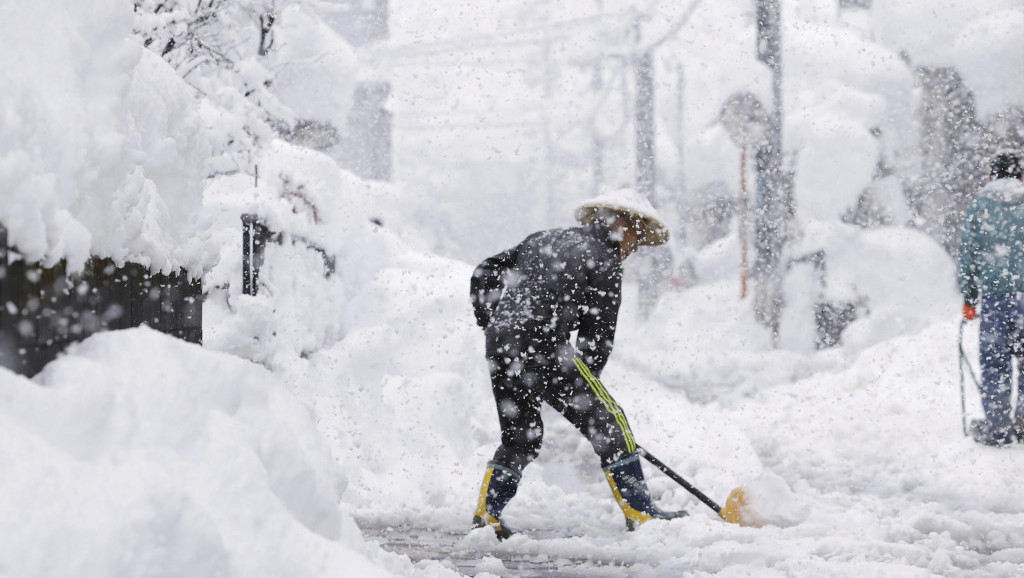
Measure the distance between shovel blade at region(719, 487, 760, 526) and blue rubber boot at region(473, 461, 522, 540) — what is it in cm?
105

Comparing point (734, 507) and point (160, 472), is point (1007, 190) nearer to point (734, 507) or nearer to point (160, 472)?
point (734, 507)

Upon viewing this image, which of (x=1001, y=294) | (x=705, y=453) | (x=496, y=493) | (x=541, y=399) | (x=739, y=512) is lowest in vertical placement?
(x=705, y=453)

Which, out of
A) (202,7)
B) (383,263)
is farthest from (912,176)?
(202,7)

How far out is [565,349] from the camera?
4605mm

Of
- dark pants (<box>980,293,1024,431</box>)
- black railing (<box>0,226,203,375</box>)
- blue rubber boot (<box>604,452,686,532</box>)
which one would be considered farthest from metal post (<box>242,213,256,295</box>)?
dark pants (<box>980,293,1024,431</box>)

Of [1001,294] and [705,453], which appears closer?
[1001,294]

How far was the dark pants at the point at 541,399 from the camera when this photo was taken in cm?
455

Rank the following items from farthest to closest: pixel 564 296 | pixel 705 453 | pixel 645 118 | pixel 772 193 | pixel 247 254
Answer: pixel 645 118 < pixel 772 193 < pixel 247 254 < pixel 705 453 < pixel 564 296

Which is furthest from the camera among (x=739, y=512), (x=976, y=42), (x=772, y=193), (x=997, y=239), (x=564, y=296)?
(x=976, y=42)

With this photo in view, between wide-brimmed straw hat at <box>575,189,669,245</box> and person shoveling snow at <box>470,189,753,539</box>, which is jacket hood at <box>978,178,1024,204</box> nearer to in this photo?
wide-brimmed straw hat at <box>575,189,669,245</box>

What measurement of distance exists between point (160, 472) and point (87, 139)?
0.78 m

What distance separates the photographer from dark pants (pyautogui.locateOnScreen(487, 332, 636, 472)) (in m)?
4.55

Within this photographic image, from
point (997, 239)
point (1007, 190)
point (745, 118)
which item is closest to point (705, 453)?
point (997, 239)

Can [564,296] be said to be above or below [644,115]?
below
